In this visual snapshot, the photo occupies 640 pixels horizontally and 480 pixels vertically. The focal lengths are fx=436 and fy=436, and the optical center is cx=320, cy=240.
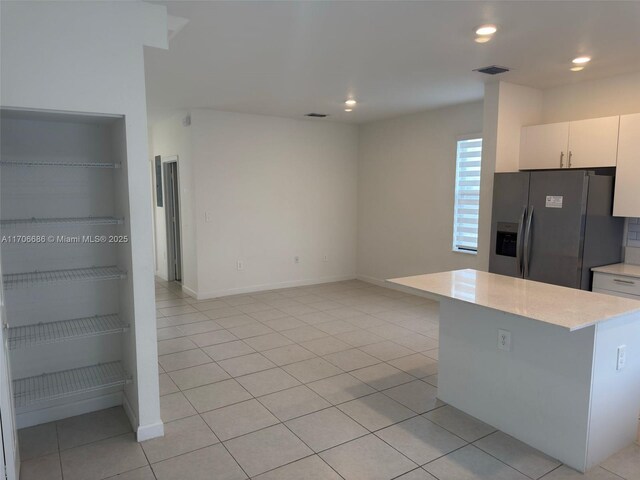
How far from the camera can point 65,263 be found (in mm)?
2873

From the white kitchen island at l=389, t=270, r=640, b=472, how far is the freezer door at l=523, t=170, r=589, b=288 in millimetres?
938

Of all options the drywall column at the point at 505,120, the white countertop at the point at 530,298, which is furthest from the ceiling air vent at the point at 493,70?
the white countertop at the point at 530,298

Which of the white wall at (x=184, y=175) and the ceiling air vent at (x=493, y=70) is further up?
the ceiling air vent at (x=493, y=70)

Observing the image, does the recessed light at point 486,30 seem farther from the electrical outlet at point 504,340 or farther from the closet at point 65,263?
the closet at point 65,263

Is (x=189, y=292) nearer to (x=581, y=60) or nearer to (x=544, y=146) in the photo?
(x=544, y=146)

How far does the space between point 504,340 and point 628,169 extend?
2.15 m

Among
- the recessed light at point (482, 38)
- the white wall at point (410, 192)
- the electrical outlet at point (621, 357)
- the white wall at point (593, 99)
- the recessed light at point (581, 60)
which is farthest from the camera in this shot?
the white wall at point (410, 192)

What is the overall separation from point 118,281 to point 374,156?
4.69 metres

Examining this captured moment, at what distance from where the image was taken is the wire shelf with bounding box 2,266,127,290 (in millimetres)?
2533

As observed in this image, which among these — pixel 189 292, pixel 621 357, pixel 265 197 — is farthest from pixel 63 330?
pixel 265 197

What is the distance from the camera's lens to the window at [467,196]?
536cm

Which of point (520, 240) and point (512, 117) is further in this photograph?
point (512, 117)

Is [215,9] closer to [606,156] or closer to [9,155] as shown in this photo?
[9,155]

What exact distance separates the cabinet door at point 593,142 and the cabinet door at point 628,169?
0.17 ft
